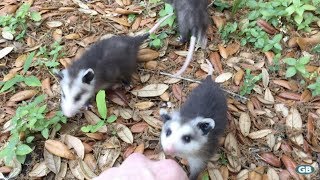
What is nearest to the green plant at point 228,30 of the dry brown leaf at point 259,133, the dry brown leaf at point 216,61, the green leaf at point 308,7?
the dry brown leaf at point 216,61

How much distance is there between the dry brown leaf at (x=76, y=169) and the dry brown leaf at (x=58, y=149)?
4 cm

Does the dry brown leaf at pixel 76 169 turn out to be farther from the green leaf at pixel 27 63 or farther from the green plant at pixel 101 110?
the green leaf at pixel 27 63

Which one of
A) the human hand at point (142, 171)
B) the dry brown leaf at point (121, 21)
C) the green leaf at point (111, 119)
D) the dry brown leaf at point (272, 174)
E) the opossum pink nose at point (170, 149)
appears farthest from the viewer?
the dry brown leaf at point (121, 21)

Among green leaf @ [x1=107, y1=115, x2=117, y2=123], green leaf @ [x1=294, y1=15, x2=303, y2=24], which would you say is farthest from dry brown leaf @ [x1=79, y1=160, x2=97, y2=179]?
green leaf @ [x1=294, y1=15, x2=303, y2=24]

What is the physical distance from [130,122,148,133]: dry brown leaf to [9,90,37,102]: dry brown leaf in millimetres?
985

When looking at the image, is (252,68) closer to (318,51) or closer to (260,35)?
(260,35)

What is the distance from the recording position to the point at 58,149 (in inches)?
143

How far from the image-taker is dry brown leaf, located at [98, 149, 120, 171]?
359 centimetres

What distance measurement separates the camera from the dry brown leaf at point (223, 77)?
13.5 ft

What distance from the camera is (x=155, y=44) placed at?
4.41 metres

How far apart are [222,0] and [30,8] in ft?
6.81

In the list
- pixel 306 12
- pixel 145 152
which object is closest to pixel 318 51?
pixel 306 12

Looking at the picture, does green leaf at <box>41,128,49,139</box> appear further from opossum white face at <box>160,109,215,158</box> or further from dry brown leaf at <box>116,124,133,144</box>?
opossum white face at <box>160,109,215,158</box>

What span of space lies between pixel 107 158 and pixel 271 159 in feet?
4.35
